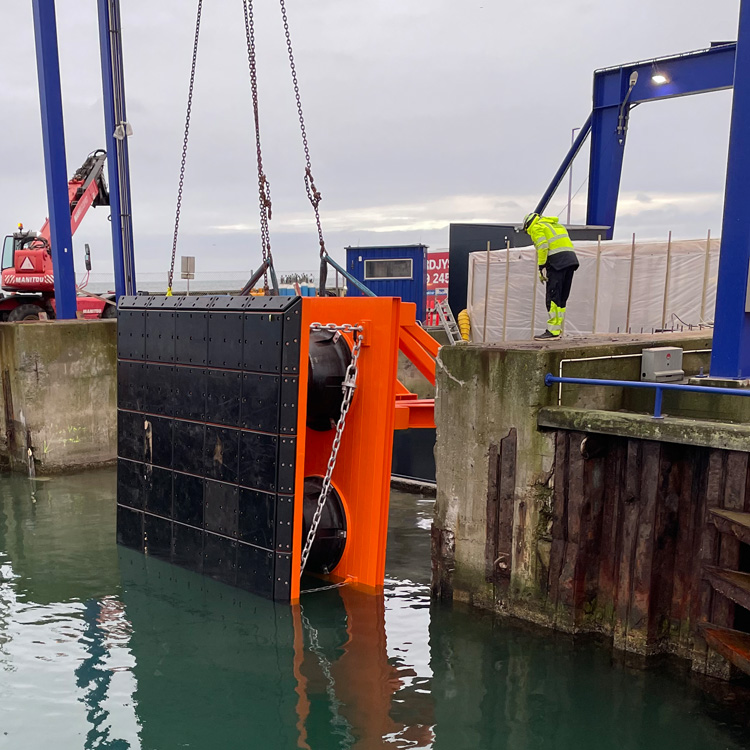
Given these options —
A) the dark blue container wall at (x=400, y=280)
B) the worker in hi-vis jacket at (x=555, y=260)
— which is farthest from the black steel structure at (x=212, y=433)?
the dark blue container wall at (x=400, y=280)

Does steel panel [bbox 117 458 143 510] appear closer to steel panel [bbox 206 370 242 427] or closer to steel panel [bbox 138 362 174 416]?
steel panel [bbox 138 362 174 416]

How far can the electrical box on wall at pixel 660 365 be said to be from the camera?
7078 mm

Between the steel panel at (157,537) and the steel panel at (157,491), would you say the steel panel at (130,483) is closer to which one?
the steel panel at (157,491)

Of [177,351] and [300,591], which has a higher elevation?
[177,351]

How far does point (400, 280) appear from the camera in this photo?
24.5 m

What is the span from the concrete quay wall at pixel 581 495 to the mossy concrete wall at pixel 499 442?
1cm

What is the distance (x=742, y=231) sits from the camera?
669cm

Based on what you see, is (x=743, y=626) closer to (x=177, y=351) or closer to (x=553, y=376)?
(x=553, y=376)

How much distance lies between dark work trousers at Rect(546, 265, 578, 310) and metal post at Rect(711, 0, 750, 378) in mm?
3199

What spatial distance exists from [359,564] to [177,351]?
299 cm

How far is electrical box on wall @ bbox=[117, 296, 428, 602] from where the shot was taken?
24.9ft

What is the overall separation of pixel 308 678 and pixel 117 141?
11.2 metres

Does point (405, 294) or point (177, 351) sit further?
point (405, 294)

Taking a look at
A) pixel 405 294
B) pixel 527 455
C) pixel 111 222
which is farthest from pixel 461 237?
pixel 527 455
